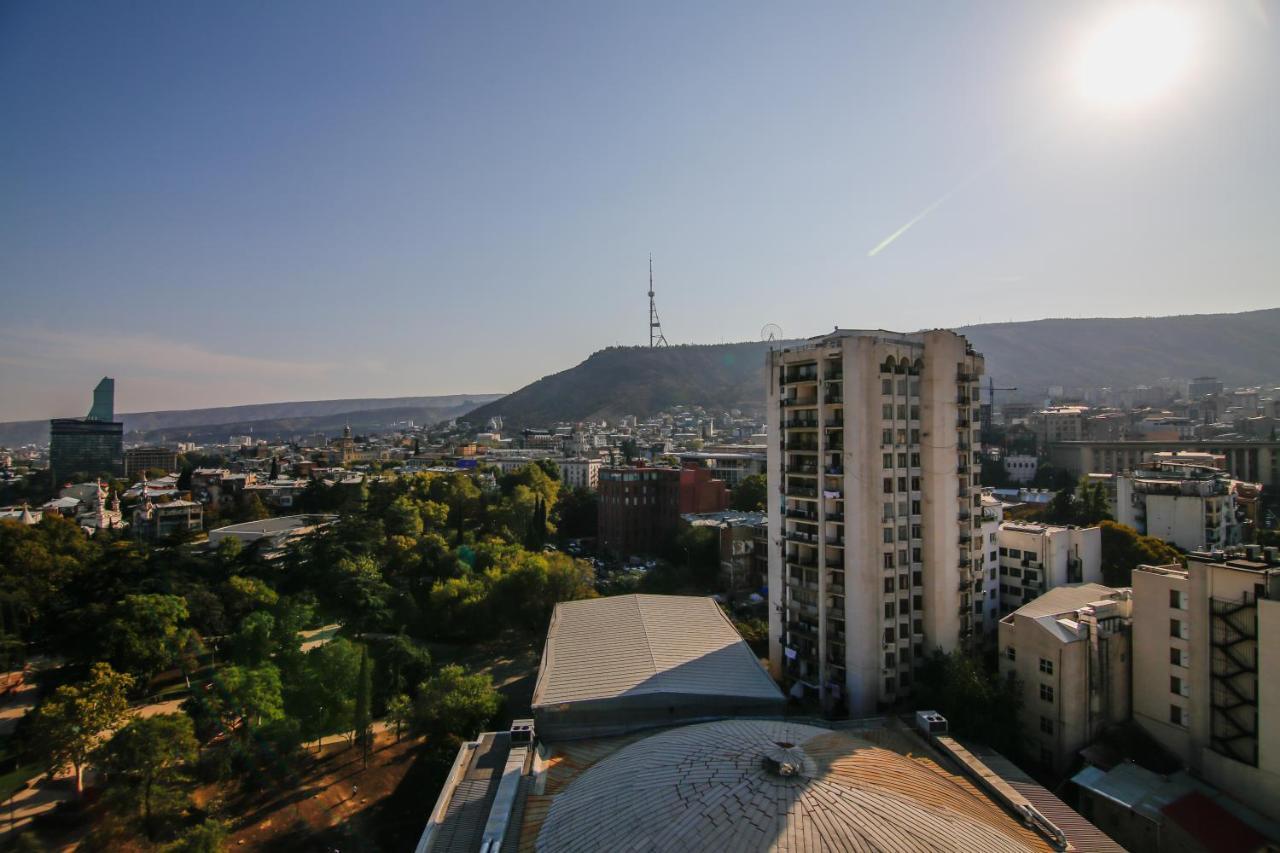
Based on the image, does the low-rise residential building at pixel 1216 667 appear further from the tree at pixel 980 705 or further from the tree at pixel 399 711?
the tree at pixel 399 711

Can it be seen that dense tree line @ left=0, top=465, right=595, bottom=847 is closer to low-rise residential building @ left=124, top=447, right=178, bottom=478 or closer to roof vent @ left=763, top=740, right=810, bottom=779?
roof vent @ left=763, top=740, right=810, bottom=779

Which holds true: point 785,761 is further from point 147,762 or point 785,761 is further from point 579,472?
point 579,472

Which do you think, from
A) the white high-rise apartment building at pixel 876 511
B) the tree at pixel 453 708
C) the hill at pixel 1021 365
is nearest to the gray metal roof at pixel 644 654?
the tree at pixel 453 708

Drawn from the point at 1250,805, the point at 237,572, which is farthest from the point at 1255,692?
the point at 237,572

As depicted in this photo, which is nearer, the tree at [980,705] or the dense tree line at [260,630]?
the tree at [980,705]

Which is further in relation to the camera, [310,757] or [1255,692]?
[310,757]

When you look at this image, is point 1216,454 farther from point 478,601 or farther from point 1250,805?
Result: point 478,601

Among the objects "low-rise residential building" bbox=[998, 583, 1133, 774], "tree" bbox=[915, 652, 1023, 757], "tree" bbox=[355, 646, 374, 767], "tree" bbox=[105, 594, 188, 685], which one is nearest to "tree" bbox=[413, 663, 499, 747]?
"tree" bbox=[355, 646, 374, 767]
